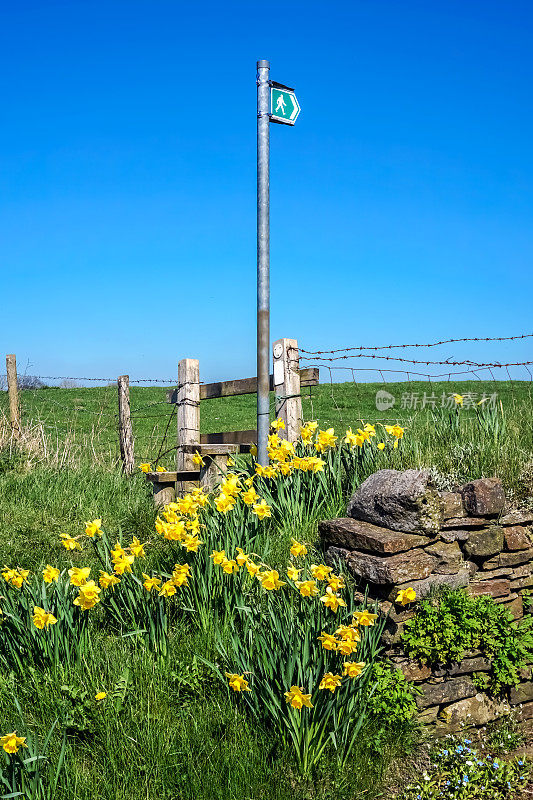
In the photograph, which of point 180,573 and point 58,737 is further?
point 180,573

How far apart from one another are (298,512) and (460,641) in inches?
58.3

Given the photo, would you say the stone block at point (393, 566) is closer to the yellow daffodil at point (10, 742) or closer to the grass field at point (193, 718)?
the grass field at point (193, 718)

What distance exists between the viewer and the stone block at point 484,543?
13.4 ft

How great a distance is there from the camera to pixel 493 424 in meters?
4.97

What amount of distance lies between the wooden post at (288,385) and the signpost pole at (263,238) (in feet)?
1.59

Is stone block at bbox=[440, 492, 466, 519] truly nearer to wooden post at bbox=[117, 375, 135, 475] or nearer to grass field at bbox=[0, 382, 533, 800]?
grass field at bbox=[0, 382, 533, 800]

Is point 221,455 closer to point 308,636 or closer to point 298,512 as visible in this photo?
point 298,512

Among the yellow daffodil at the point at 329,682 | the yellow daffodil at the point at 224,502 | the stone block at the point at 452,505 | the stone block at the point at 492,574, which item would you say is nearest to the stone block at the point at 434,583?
the stone block at the point at 492,574

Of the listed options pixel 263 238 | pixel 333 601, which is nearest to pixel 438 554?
pixel 333 601

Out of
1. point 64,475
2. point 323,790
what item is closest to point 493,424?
point 323,790

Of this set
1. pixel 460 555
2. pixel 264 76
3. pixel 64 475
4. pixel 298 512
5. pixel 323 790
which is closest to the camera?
pixel 323 790

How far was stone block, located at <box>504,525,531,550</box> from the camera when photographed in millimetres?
4230

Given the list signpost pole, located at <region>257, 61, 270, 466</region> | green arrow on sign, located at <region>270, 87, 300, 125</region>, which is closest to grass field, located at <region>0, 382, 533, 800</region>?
signpost pole, located at <region>257, 61, 270, 466</region>

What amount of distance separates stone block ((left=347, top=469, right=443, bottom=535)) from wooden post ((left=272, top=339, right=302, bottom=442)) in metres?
1.71
